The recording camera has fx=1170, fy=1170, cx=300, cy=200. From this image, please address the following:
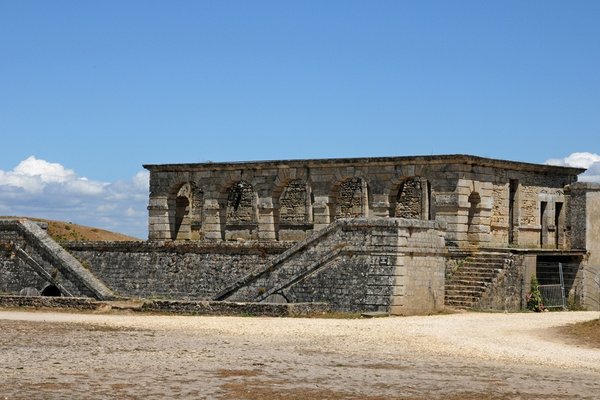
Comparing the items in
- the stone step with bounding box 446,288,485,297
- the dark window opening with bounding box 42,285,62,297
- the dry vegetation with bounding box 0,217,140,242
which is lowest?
the dark window opening with bounding box 42,285,62,297

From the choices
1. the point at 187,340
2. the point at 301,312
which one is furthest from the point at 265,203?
the point at 187,340

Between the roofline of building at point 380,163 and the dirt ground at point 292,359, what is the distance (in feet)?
23.1

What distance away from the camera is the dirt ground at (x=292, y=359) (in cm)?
1490

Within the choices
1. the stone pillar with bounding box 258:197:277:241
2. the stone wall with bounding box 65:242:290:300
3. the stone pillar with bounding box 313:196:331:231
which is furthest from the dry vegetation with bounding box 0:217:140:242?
the stone pillar with bounding box 313:196:331:231

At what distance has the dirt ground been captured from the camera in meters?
14.9

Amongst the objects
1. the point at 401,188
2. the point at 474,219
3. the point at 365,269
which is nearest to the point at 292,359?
the point at 365,269

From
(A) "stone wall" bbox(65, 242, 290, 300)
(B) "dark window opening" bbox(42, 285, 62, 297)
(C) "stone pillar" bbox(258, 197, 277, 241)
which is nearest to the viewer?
(A) "stone wall" bbox(65, 242, 290, 300)

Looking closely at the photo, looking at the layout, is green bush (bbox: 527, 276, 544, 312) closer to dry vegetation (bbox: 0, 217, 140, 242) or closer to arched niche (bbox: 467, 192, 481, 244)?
arched niche (bbox: 467, 192, 481, 244)

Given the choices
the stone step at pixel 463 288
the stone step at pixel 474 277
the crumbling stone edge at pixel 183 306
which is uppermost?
the stone step at pixel 474 277

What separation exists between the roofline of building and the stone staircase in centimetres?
284

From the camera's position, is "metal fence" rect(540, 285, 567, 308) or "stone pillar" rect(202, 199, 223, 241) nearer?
"metal fence" rect(540, 285, 567, 308)

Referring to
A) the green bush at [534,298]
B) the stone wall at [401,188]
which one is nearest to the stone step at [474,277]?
the green bush at [534,298]

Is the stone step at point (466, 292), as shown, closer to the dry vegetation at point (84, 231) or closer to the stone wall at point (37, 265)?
the stone wall at point (37, 265)

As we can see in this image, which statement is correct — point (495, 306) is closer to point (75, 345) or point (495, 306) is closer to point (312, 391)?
point (75, 345)
